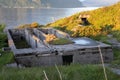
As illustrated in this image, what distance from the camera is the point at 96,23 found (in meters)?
29.6

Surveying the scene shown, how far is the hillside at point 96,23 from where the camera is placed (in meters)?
24.7

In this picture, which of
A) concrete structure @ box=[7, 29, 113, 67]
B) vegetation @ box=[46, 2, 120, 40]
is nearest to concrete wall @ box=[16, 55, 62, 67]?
concrete structure @ box=[7, 29, 113, 67]

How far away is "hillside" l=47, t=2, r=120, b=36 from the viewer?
24.7 m

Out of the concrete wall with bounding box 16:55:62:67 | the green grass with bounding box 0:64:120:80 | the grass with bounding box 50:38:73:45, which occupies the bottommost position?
the concrete wall with bounding box 16:55:62:67

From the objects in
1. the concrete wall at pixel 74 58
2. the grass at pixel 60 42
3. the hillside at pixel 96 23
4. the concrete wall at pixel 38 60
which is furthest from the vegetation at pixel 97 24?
the concrete wall at pixel 38 60

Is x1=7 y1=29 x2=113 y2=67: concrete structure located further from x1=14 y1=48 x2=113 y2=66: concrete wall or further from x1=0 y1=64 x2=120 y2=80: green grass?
x1=0 y1=64 x2=120 y2=80: green grass

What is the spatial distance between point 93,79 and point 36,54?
7129 millimetres

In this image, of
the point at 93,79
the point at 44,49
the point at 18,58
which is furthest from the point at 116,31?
the point at 93,79

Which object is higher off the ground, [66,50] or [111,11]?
[111,11]

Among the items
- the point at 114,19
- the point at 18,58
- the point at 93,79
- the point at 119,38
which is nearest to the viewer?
the point at 93,79

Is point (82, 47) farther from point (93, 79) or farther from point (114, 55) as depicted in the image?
point (93, 79)

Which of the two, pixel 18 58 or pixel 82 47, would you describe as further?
pixel 82 47

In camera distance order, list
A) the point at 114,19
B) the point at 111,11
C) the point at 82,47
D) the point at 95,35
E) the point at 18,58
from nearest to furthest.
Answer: the point at 18,58 < the point at 82,47 < the point at 95,35 < the point at 114,19 < the point at 111,11

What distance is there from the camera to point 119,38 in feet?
72.7
